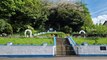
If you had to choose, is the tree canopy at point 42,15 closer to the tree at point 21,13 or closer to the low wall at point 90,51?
the tree at point 21,13

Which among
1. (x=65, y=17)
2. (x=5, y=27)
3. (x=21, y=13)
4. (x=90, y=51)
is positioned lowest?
(x=90, y=51)

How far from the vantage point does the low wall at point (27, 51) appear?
24.0 meters

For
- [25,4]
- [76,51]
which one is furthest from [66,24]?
[76,51]

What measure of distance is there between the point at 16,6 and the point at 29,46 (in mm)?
15953

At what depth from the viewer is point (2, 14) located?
38.1m


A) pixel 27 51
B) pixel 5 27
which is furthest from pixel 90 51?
pixel 5 27

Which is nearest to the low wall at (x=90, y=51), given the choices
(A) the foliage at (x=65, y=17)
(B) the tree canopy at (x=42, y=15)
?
(B) the tree canopy at (x=42, y=15)

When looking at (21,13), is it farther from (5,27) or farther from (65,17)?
→ (65,17)

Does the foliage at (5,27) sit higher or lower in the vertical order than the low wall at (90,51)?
higher

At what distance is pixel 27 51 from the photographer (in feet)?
79.5

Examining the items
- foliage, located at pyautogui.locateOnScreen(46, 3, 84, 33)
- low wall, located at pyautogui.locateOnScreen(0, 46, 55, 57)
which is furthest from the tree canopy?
low wall, located at pyautogui.locateOnScreen(0, 46, 55, 57)

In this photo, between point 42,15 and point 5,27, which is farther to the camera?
point 42,15

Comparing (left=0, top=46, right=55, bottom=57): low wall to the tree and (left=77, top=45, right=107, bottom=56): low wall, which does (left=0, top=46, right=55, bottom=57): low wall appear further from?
the tree

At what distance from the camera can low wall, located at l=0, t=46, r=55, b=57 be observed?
24031mm
